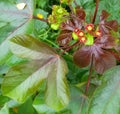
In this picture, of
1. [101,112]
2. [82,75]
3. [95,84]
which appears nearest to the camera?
[101,112]

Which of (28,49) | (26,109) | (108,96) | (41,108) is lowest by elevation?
(26,109)

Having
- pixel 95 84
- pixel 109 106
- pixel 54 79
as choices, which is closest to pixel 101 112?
pixel 109 106

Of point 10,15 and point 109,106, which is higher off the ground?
point 10,15

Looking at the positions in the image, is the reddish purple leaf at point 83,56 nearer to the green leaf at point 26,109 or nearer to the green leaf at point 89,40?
the green leaf at point 89,40

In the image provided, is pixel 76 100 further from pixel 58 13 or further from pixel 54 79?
pixel 58 13

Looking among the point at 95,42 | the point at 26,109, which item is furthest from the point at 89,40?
the point at 26,109

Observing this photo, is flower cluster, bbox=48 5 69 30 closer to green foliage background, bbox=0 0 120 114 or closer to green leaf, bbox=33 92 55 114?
green foliage background, bbox=0 0 120 114

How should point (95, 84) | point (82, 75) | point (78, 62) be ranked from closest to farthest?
point (78, 62)
point (95, 84)
point (82, 75)

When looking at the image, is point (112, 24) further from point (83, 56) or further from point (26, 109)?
point (26, 109)
